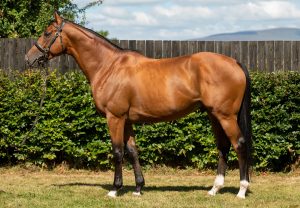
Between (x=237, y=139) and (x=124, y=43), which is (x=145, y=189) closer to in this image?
(x=237, y=139)

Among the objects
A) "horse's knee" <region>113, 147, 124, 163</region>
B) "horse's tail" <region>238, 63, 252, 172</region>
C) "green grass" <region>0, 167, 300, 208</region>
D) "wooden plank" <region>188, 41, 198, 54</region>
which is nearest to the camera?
"green grass" <region>0, 167, 300, 208</region>

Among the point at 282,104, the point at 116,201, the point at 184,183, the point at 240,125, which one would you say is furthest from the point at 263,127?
the point at 116,201

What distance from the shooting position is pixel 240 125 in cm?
775

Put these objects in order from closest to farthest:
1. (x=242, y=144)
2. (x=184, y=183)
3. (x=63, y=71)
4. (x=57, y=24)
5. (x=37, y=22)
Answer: (x=242, y=144)
(x=57, y=24)
(x=184, y=183)
(x=63, y=71)
(x=37, y=22)

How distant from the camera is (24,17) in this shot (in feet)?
47.6

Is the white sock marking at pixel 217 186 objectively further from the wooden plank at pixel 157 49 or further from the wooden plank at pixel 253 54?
the wooden plank at pixel 253 54

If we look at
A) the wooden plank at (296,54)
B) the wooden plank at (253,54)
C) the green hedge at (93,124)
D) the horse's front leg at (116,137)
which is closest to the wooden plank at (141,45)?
the green hedge at (93,124)

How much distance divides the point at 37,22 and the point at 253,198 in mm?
8414

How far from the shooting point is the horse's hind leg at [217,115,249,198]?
7.50 metres

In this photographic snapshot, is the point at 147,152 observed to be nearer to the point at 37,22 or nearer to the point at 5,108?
the point at 5,108

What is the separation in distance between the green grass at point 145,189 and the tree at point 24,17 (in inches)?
186

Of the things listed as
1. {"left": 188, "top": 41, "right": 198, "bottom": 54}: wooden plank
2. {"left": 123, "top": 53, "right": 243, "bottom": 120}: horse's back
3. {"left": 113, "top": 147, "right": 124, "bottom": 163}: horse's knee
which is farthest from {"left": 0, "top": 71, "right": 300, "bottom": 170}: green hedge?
{"left": 123, "top": 53, "right": 243, "bottom": 120}: horse's back

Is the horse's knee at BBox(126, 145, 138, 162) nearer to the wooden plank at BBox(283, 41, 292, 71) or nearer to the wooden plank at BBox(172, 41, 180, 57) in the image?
the wooden plank at BBox(172, 41, 180, 57)

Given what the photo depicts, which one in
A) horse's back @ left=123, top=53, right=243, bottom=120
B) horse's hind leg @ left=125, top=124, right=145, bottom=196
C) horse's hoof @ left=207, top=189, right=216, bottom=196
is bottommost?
horse's hoof @ left=207, top=189, right=216, bottom=196
